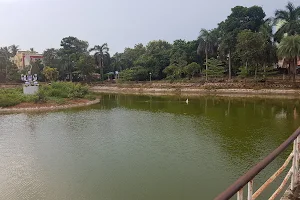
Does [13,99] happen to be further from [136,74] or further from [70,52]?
[70,52]

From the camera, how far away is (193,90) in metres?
39.8

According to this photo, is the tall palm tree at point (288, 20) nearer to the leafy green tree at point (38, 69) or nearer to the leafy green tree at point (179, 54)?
the leafy green tree at point (179, 54)

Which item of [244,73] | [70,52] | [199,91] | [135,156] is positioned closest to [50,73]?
[70,52]

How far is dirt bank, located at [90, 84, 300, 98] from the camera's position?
3153cm

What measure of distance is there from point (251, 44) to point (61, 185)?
105 feet

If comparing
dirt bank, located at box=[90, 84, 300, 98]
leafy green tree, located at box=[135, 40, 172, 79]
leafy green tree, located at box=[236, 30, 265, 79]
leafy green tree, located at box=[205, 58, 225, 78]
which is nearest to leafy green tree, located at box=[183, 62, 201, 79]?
leafy green tree, located at box=[205, 58, 225, 78]

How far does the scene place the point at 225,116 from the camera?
727 inches

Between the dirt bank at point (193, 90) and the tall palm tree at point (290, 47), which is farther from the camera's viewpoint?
the dirt bank at point (193, 90)

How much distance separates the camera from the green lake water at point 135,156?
711 centimetres

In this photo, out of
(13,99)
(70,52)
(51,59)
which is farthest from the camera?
(70,52)

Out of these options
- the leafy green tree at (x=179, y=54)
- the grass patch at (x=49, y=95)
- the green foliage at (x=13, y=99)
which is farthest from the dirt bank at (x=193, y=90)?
the green foliage at (x=13, y=99)

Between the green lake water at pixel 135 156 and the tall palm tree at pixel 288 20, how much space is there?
74.0 feet

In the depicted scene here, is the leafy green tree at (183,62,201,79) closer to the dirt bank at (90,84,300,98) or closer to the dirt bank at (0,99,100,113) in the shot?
the dirt bank at (90,84,300,98)

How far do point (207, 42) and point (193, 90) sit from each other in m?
9.74
